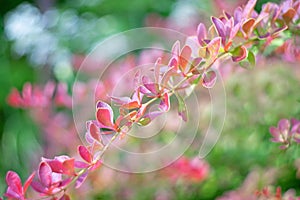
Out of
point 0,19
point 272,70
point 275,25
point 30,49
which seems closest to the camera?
point 275,25

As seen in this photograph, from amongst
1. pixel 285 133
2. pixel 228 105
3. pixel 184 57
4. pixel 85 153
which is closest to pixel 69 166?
pixel 85 153

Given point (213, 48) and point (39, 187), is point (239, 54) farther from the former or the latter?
point (39, 187)

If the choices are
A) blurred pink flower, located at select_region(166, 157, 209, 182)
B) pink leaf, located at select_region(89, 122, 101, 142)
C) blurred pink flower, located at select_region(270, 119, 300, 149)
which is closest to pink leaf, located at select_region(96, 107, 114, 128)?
pink leaf, located at select_region(89, 122, 101, 142)

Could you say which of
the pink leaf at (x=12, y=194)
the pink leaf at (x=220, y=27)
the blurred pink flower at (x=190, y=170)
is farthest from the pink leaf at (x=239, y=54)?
the blurred pink flower at (x=190, y=170)

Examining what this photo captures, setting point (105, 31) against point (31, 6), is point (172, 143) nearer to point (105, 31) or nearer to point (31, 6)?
point (105, 31)

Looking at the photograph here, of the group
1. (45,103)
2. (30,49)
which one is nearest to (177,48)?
(45,103)

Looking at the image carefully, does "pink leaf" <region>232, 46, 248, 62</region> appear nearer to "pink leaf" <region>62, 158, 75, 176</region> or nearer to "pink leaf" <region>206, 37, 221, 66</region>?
"pink leaf" <region>206, 37, 221, 66</region>
